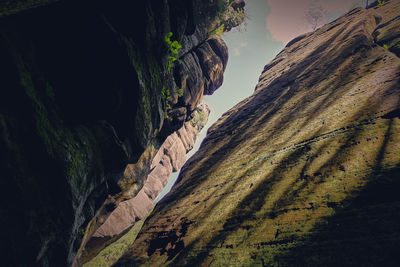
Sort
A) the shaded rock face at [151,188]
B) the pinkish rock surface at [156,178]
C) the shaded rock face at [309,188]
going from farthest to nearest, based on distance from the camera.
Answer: the pinkish rock surface at [156,178] → the shaded rock face at [151,188] → the shaded rock face at [309,188]

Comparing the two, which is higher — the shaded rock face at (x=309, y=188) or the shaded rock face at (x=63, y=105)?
the shaded rock face at (x=63, y=105)

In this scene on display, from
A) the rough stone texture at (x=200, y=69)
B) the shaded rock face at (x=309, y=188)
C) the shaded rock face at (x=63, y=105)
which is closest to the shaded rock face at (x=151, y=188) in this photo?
the rough stone texture at (x=200, y=69)

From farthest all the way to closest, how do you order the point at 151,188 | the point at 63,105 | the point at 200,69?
the point at 151,188
the point at 200,69
the point at 63,105

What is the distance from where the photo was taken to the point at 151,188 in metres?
27.4

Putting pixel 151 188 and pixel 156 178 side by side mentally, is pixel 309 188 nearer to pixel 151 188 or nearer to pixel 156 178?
pixel 151 188

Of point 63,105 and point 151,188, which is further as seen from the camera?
point 151,188

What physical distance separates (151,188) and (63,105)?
24.5 metres

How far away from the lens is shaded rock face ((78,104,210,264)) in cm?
1636

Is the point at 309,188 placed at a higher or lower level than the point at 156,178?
higher

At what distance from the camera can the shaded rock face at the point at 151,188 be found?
16.4 meters

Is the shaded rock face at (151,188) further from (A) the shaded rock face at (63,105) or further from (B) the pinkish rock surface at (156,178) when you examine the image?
(A) the shaded rock face at (63,105)

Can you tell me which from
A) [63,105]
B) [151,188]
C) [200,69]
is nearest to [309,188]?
[63,105]

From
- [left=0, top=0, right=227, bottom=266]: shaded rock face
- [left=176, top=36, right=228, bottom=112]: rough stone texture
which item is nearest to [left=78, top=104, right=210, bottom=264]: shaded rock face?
[left=176, top=36, right=228, bottom=112]: rough stone texture

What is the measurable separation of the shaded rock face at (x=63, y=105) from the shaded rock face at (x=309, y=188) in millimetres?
4132
